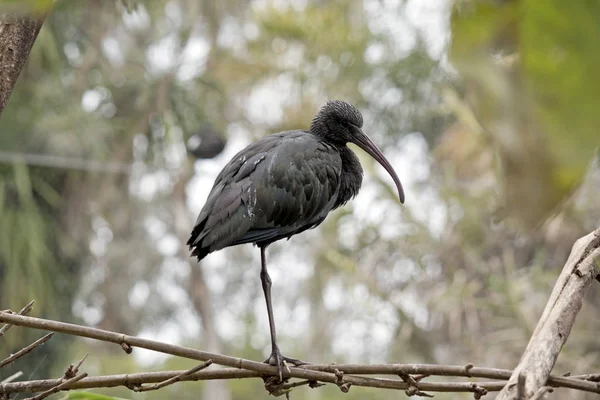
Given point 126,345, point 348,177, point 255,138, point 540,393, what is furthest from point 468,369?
point 255,138

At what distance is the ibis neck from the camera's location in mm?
3275

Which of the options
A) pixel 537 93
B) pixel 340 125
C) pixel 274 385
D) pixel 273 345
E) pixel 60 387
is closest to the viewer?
pixel 537 93

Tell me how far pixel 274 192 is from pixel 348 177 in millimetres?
438

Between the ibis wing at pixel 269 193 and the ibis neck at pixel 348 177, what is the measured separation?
0.11m

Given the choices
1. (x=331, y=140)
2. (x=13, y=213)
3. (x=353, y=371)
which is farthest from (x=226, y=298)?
(x=353, y=371)

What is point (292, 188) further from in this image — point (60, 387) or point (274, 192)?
point (60, 387)

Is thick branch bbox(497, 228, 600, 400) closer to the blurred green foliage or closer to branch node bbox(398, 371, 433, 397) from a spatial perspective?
branch node bbox(398, 371, 433, 397)

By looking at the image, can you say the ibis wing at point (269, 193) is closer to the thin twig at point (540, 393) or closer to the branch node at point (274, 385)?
the branch node at point (274, 385)

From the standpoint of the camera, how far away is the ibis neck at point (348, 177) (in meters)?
3.28

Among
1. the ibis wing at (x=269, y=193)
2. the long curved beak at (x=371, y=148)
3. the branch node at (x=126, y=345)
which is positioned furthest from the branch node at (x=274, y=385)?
the long curved beak at (x=371, y=148)

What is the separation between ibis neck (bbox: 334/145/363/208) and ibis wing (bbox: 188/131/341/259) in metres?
0.11

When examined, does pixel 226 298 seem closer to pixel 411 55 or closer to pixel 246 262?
pixel 246 262

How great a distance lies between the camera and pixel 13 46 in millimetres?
1720

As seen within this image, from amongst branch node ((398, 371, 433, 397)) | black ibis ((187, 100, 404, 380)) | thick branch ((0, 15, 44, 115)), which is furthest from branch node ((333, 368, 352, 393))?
thick branch ((0, 15, 44, 115))
